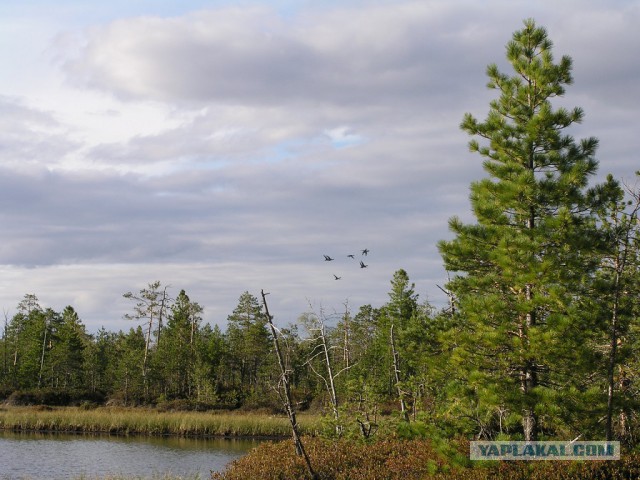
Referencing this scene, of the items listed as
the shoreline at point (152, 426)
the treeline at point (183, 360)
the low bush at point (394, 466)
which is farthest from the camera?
the treeline at point (183, 360)

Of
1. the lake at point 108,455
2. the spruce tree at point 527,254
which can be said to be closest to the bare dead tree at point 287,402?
the spruce tree at point 527,254

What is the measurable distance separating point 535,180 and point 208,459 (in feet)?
78.4

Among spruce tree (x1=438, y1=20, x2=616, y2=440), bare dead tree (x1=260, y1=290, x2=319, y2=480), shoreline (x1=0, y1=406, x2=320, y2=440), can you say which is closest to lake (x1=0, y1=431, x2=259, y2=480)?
shoreline (x1=0, y1=406, x2=320, y2=440)

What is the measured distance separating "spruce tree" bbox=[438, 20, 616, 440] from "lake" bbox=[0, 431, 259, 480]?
14.2 metres

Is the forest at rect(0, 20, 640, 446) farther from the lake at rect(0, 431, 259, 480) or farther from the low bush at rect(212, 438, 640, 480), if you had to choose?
the lake at rect(0, 431, 259, 480)

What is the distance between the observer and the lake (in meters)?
26.6

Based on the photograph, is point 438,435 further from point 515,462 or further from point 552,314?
point 552,314

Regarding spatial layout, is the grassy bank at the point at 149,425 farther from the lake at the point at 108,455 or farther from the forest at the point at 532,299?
the forest at the point at 532,299

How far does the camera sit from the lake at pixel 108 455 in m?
26.6

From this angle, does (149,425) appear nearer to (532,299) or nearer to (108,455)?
(108,455)

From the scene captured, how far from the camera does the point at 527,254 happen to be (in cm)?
1297

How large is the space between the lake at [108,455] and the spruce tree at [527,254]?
14.2m

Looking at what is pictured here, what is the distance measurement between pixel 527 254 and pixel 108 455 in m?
26.4

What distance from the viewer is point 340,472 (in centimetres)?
1412
